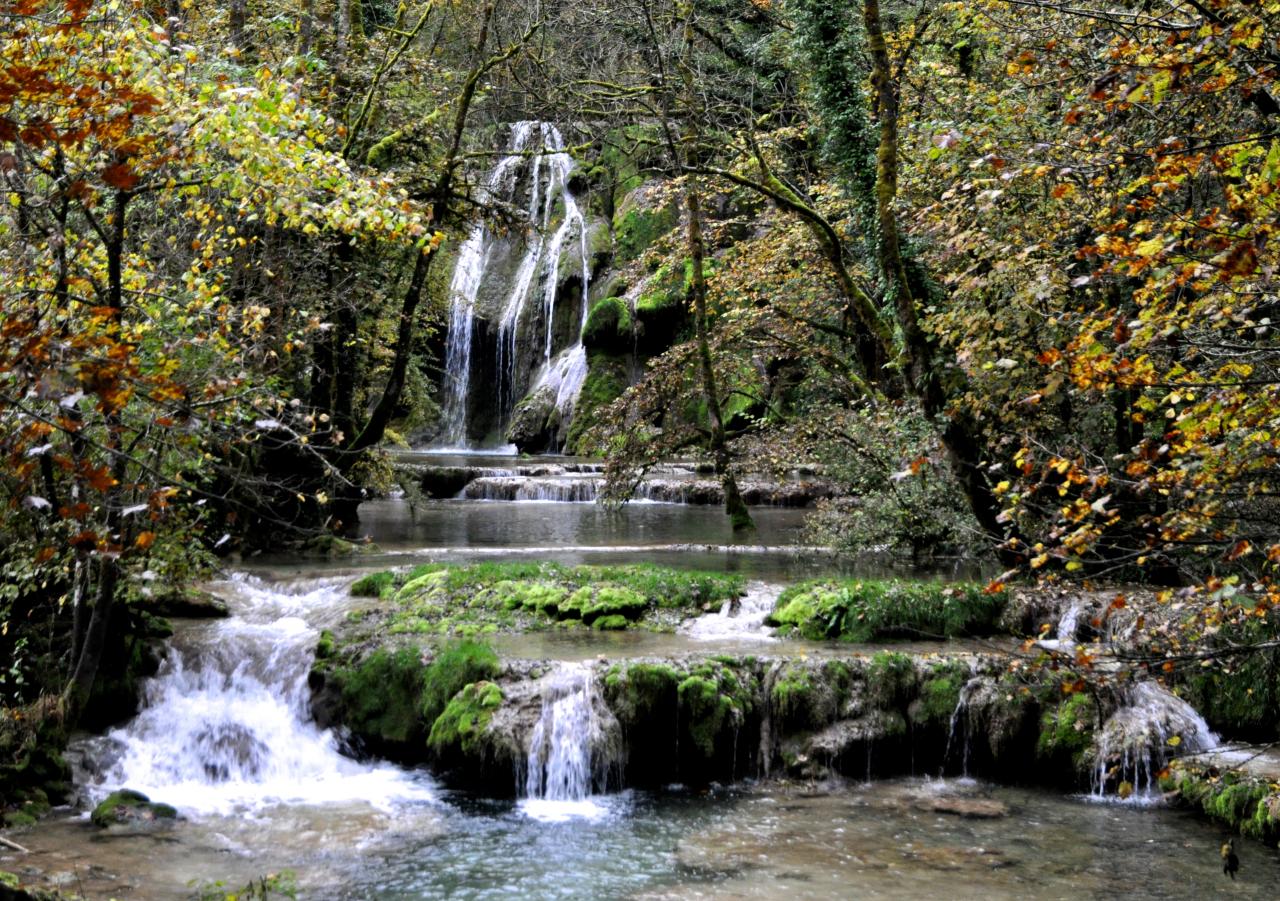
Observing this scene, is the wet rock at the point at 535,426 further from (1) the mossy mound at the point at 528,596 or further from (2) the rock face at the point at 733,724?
(2) the rock face at the point at 733,724

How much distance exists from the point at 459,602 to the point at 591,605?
147 centimetres

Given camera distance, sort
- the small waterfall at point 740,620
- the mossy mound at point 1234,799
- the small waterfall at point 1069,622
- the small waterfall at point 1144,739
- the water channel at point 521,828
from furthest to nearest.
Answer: the small waterfall at point 740,620
the small waterfall at point 1069,622
the small waterfall at point 1144,739
the mossy mound at point 1234,799
the water channel at point 521,828

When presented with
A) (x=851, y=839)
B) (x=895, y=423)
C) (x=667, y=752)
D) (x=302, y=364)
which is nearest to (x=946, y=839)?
(x=851, y=839)

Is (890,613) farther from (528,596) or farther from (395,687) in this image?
(395,687)

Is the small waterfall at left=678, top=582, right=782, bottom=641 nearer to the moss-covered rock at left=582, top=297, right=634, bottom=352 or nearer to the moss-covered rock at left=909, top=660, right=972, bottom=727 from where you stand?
the moss-covered rock at left=909, top=660, right=972, bottom=727

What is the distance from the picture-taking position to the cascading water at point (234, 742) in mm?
8758

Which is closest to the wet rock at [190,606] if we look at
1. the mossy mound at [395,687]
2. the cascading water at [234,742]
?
the cascading water at [234,742]

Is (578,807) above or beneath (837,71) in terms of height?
beneath

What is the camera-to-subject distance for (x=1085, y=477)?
4523 mm

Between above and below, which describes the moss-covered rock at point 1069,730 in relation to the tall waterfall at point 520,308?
below

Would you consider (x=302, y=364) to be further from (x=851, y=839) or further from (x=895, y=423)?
(x=851, y=839)

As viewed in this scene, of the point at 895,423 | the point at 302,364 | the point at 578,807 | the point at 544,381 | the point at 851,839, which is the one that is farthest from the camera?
the point at 544,381

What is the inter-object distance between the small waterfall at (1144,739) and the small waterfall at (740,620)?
3331 millimetres

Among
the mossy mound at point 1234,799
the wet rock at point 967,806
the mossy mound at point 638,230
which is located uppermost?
the mossy mound at point 638,230
